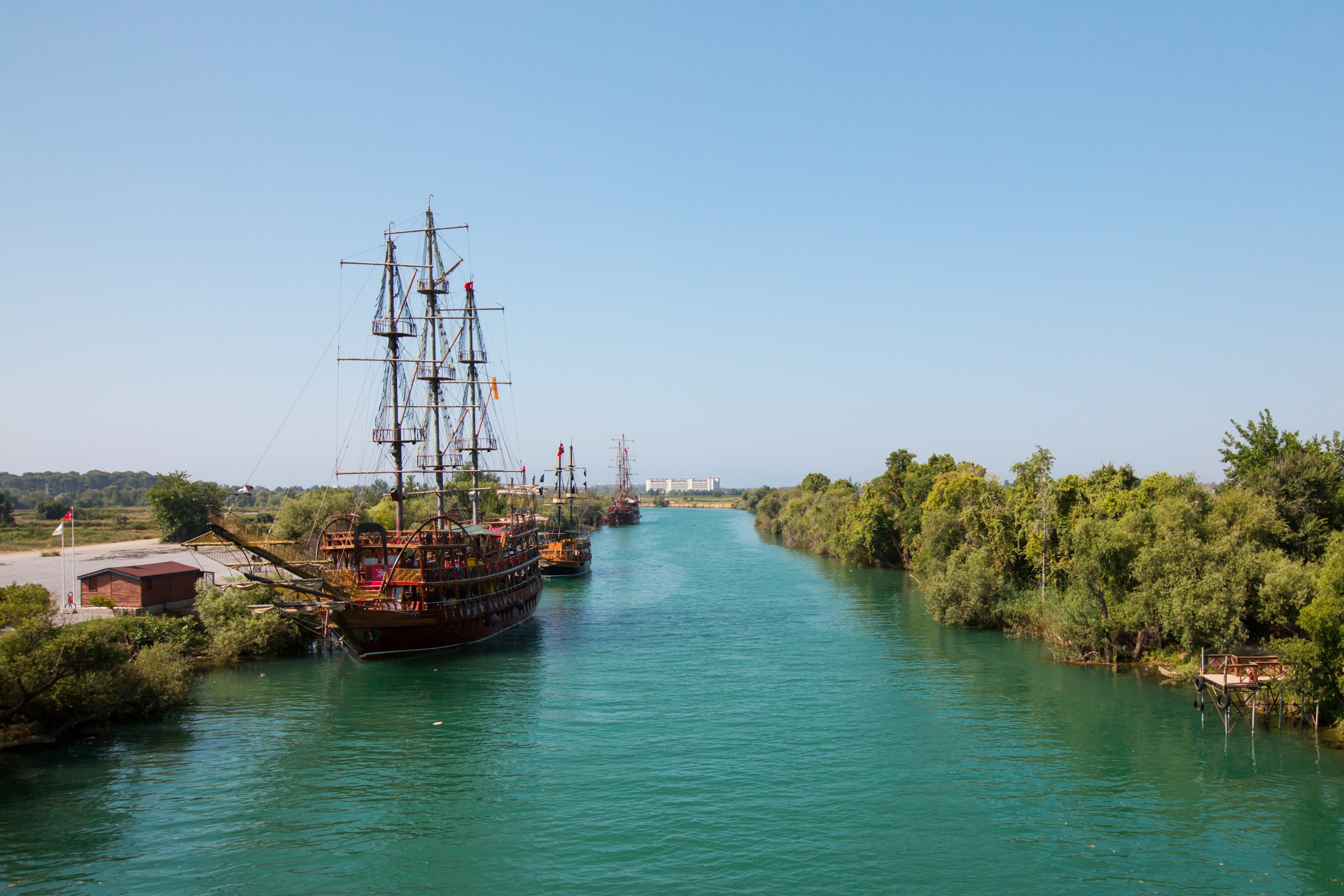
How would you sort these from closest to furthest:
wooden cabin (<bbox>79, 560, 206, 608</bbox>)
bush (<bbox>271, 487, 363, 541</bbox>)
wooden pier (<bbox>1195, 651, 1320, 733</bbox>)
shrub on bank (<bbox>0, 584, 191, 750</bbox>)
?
shrub on bank (<bbox>0, 584, 191, 750</bbox>), wooden pier (<bbox>1195, 651, 1320, 733</bbox>), wooden cabin (<bbox>79, 560, 206, 608</bbox>), bush (<bbox>271, 487, 363, 541</bbox>)

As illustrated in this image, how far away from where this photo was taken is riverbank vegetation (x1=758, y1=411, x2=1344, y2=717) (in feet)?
108

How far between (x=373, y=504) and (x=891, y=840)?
266 feet

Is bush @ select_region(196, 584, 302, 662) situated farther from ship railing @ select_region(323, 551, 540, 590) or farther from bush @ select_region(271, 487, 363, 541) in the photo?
bush @ select_region(271, 487, 363, 541)

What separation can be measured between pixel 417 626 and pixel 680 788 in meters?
23.7

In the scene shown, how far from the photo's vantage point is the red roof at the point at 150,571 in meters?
42.9

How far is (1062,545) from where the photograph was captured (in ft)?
162

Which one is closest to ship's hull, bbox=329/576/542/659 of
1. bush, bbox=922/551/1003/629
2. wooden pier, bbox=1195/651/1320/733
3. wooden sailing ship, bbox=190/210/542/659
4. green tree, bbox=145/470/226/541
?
wooden sailing ship, bbox=190/210/542/659

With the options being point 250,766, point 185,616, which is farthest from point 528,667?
point 185,616

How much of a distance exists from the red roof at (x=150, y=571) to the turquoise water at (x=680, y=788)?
8.80 m

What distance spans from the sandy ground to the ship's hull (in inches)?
478

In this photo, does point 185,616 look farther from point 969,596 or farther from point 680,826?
point 969,596

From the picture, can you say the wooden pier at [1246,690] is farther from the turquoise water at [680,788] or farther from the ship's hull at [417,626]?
the ship's hull at [417,626]

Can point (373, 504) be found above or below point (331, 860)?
Result: above

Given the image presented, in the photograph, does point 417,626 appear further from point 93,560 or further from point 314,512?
point 93,560
